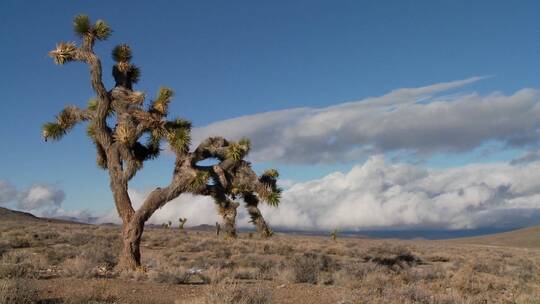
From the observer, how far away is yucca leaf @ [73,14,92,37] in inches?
731

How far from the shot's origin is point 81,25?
733 inches

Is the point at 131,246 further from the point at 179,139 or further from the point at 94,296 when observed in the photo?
the point at 94,296

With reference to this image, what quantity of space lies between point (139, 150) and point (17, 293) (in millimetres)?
9583

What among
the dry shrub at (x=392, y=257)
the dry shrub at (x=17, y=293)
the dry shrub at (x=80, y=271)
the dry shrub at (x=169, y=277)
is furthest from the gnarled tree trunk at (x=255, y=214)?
the dry shrub at (x=17, y=293)

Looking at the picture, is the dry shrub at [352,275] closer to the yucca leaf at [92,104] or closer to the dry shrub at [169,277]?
the dry shrub at [169,277]

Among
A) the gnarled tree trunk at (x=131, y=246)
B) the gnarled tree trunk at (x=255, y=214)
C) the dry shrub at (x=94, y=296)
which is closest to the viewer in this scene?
the dry shrub at (x=94, y=296)

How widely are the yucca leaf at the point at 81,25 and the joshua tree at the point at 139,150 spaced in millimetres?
32

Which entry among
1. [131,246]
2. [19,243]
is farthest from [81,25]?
[19,243]

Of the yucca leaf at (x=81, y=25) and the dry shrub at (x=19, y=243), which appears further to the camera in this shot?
the dry shrub at (x=19, y=243)

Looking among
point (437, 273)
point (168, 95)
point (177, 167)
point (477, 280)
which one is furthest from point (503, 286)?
point (168, 95)

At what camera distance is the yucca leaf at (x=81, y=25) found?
18.6m

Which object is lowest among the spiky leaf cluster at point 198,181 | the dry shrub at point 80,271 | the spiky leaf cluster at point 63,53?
the dry shrub at point 80,271

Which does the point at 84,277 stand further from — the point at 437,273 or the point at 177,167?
the point at 437,273

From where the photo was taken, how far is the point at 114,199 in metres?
18.1
